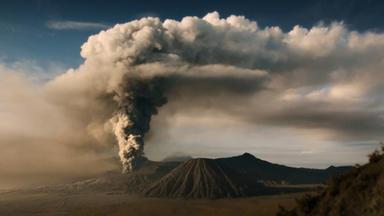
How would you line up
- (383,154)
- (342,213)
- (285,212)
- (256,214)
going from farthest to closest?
A: 1. (256,214)
2. (285,212)
3. (383,154)
4. (342,213)

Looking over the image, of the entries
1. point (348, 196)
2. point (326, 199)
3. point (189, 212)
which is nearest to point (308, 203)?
point (326, 199)

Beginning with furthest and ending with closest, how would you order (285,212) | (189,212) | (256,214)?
(189,212) < (256,214) < (285,212)

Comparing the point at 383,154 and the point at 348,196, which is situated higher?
the point at 383,154

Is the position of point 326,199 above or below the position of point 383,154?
below

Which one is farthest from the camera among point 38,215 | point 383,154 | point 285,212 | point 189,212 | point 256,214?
point 38,215

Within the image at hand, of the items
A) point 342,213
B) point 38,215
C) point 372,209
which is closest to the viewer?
point 372,209

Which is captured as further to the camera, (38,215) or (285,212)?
(38,215)

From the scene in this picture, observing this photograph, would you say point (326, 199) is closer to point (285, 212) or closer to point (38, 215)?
point (285, 212)

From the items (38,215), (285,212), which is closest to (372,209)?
(285,212)

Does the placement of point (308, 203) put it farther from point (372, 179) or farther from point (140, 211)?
point (140, 211)
